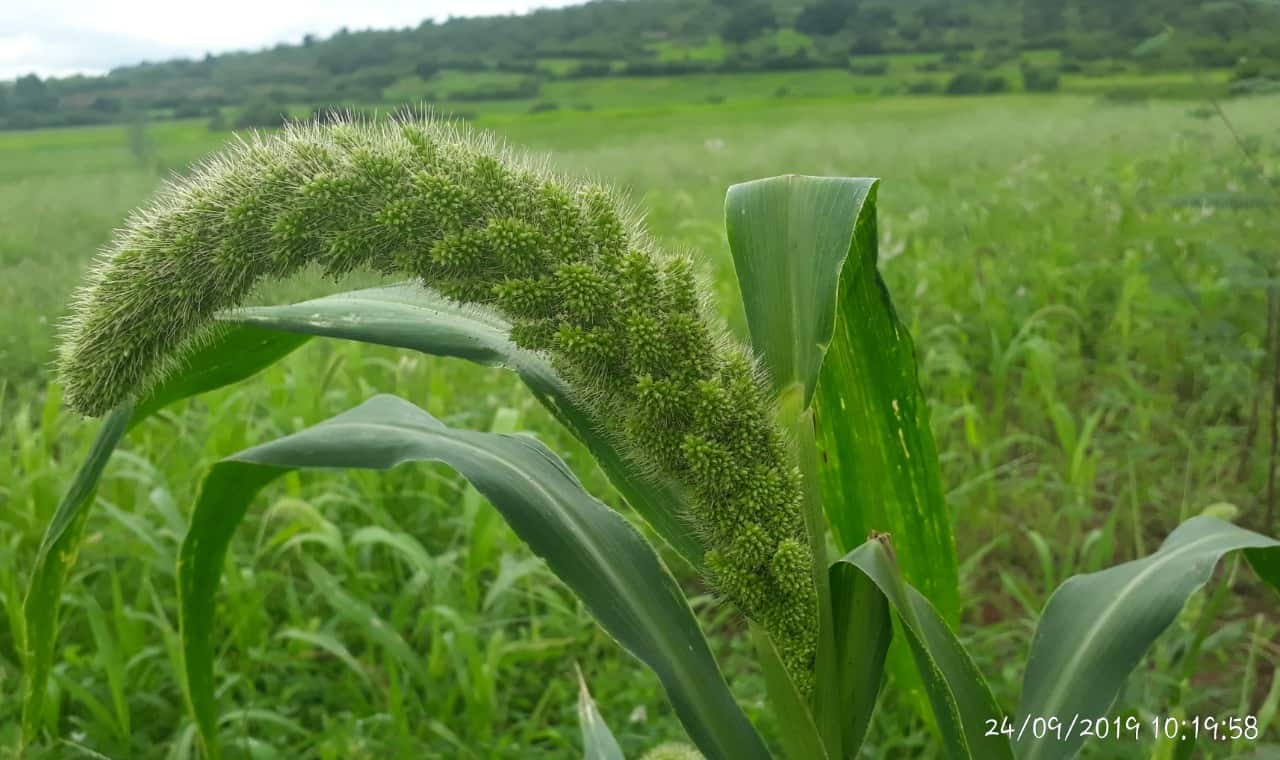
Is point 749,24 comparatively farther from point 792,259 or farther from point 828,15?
point 792,259

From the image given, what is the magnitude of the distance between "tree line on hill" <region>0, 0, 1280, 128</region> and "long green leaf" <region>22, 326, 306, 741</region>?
68.7 inches

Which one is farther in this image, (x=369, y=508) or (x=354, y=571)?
(x=369, y=508)

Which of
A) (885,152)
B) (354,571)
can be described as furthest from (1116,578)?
(885,152)

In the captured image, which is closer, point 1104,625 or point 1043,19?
point 1104,625

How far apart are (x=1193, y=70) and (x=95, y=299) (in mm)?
2650

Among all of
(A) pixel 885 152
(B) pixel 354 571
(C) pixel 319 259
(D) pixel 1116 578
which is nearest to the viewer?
(C) pixel 319 259

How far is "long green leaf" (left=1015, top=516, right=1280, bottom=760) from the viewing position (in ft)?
3.07

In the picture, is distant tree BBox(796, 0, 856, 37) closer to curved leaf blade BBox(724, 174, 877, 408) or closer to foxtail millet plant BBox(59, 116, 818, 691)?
curved leaf blade BBox(724, 174, 877, 408)

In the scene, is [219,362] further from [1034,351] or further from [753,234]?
[1034,351]

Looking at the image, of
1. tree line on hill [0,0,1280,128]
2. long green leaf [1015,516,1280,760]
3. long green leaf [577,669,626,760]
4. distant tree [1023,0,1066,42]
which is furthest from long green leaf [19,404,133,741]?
distant tree [1023,0,1066,42]

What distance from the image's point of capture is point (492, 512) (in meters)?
2.12

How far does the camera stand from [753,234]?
888 mm

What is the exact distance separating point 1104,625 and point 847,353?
16.7 inches

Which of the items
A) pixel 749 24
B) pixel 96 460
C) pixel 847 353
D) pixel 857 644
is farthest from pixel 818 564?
pixel 749 24
